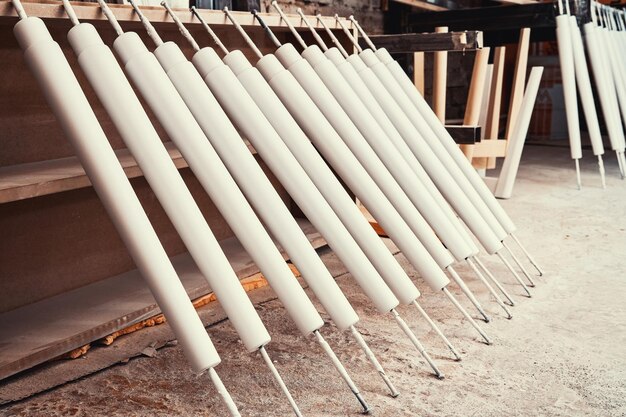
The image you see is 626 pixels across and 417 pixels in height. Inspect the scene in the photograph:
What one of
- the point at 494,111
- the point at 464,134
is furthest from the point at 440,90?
the point at 494,111

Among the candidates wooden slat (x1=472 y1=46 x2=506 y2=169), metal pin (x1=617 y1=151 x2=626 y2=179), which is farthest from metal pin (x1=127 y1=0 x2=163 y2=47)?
metal pin (x1=617 y1=151 x2=626 y2=179)

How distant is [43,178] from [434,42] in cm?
179

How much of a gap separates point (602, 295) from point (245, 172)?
1.46 metres

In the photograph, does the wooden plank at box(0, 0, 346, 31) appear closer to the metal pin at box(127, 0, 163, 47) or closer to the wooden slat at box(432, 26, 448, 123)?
the metal pin at box(127, 0, 163, 47)

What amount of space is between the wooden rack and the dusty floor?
16 cm

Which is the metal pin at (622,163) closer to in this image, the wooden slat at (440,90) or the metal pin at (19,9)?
the wooden slat at (440,90)

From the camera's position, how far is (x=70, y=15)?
169 centimetres

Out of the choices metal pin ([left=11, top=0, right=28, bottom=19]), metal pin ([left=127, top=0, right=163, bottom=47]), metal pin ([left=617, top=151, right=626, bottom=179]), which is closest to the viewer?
metal pin ([left=11, top=0, right=28, bottom=19])

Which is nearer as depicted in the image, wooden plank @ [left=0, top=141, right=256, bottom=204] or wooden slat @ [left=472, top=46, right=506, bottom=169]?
wooden plank @ [left=0, top=141, right=256, bottom=204]

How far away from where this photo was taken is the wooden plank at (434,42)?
2893mm

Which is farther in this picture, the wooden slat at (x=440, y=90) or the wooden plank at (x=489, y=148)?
the wooden plank at (x=489, y=148)

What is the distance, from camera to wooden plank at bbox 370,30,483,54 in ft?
9.49

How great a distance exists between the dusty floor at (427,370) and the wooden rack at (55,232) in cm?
16

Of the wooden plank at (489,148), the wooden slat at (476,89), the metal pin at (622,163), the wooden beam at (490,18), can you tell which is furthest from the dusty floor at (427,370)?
the wooden beam at (490,18)
